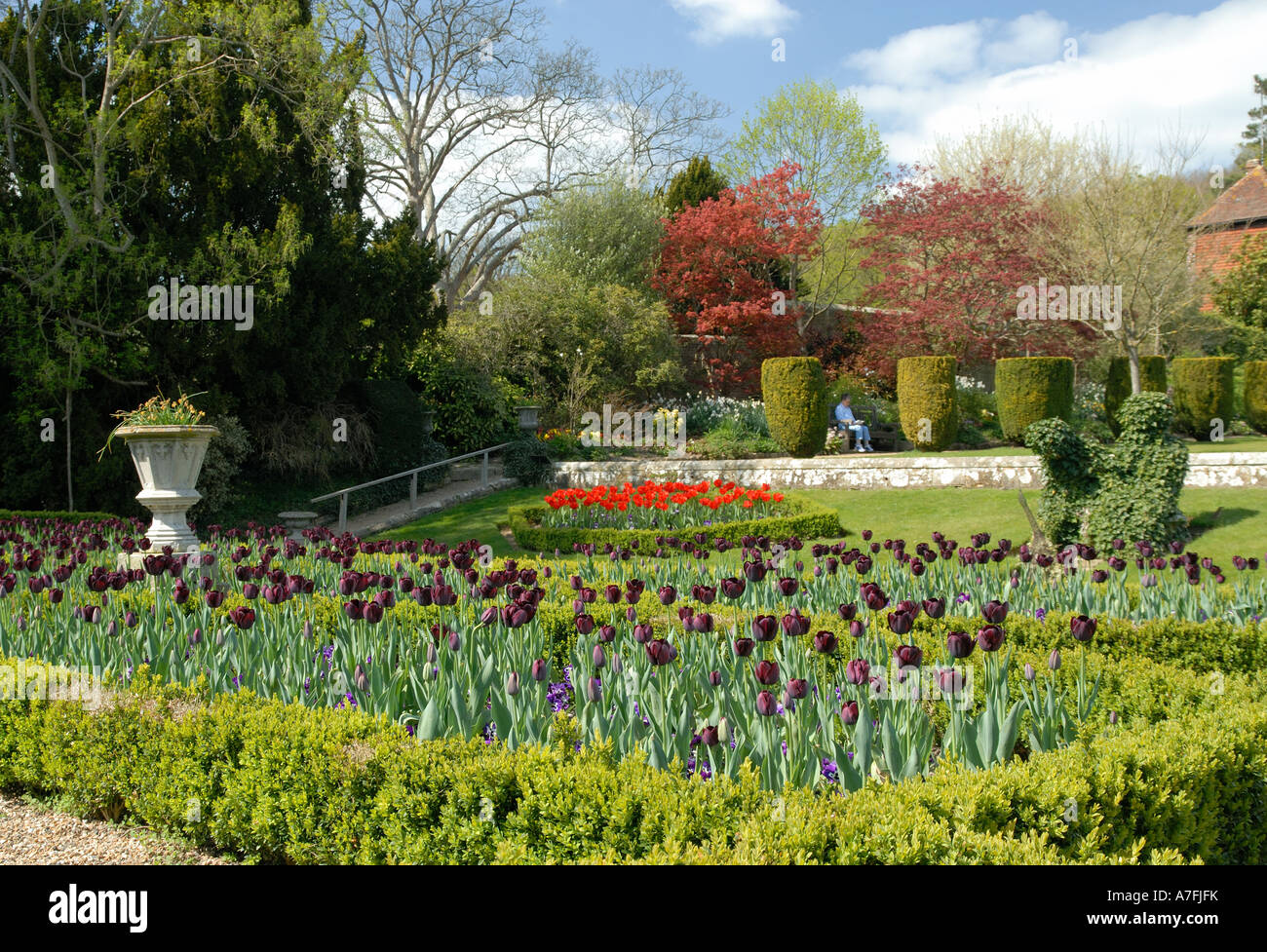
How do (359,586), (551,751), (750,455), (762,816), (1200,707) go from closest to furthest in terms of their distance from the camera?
(762,816) → (551,751) → (1200,707) → (359,586) → (750,455)

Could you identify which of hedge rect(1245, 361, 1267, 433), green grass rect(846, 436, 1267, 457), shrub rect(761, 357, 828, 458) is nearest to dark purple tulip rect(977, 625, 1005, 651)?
green grass rect(846, 436, 1267, 457)

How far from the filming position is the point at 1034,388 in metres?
16.7

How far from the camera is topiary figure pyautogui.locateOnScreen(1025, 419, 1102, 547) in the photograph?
10125 millimetres

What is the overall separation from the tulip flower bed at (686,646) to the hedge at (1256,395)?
13.8 metres

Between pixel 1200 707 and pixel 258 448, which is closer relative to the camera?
pixel 1200 707

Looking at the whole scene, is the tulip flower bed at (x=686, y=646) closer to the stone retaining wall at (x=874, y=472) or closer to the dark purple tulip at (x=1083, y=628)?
the dark purple tulip at (x=1083, y=628)

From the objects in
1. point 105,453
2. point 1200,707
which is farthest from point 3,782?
point 105,453

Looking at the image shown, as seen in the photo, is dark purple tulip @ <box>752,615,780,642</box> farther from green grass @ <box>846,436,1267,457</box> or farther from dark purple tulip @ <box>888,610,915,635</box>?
→ green grass @ <box>846,436,1267,457</box>

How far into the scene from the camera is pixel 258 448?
15469mm

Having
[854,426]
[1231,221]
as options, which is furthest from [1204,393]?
[1231,221]

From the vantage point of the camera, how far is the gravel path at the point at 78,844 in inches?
143

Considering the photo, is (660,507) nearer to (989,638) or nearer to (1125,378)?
(989,638)
